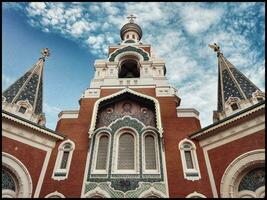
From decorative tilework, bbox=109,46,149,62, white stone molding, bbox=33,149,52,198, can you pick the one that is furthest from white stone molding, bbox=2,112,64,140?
decorative tilework, bbox=109,46,149,62

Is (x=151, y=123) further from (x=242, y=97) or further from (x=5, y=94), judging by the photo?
(x=5, y=94)

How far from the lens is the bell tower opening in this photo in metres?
21.7

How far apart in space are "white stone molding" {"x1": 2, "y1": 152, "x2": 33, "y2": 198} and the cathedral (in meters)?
0.05

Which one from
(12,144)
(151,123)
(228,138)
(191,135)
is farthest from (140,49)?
(12,144)

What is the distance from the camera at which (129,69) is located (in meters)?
22.6

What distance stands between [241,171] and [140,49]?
43.4ft

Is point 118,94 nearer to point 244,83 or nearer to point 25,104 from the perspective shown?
point 25,104

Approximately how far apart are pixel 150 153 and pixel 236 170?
461cm

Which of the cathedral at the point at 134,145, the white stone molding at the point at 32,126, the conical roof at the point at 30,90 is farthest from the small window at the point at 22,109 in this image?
the white stone molding at the point at 32,126

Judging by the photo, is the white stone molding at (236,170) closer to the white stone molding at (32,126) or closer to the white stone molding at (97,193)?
the white stone molding at (97,193)

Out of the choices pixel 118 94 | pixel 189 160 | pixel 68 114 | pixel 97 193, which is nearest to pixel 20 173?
pixel 97 193

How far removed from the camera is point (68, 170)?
1347 centimetres

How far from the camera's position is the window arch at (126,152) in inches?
547

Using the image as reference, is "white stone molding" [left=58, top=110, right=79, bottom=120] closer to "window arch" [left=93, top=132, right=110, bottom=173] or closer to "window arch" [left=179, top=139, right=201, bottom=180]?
"window arch" [left=93, top=132, right=110, bottom=173]
